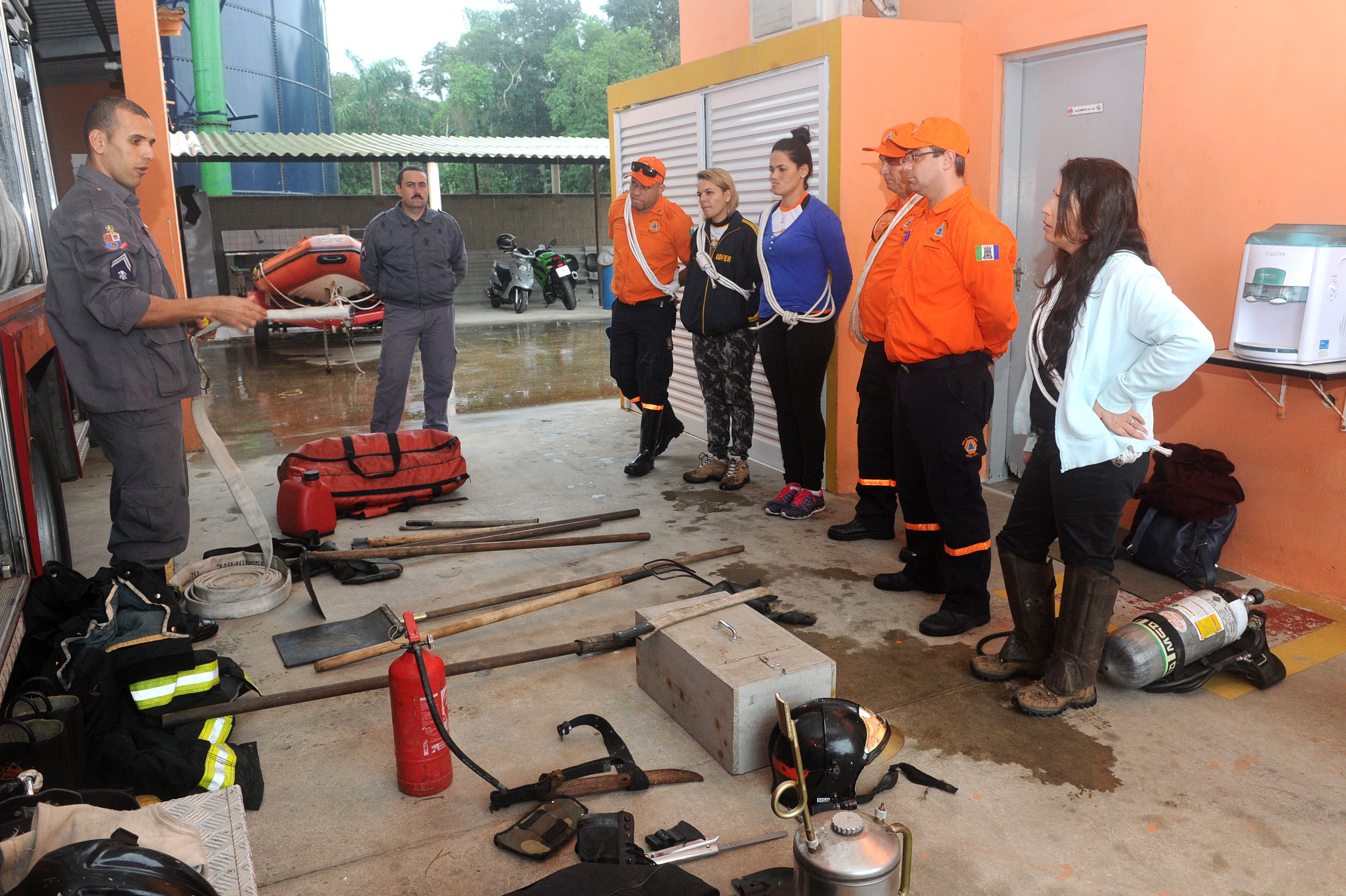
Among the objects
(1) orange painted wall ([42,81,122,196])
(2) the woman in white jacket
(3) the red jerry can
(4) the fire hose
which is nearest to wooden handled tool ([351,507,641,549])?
(3) the red jerry can

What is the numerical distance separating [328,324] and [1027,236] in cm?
817

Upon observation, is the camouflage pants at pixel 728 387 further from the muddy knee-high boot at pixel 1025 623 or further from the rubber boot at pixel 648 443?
the muddy knee-high boot at pixel 1025 623

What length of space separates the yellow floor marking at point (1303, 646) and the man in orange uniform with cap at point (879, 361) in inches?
37.8

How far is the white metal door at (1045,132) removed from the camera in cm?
433

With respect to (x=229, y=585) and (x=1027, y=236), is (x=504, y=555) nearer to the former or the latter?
(x=229, y=585)

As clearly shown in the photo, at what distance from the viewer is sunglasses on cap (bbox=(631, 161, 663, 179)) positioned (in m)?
5.50

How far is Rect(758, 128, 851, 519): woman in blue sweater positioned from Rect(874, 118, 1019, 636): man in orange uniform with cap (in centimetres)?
117

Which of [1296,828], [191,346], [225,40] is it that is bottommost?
[1296,828]

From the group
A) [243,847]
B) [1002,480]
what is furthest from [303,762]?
[1002,480]

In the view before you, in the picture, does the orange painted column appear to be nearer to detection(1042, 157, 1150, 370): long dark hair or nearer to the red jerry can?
the red jerry can

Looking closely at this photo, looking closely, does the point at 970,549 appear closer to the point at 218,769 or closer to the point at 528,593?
the point at 528,593

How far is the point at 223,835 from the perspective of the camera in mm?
1893

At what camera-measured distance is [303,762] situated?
2.82 metres

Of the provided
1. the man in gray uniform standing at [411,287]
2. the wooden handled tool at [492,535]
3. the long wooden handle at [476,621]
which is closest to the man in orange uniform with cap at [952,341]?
the long wooden handle at [476,621]
